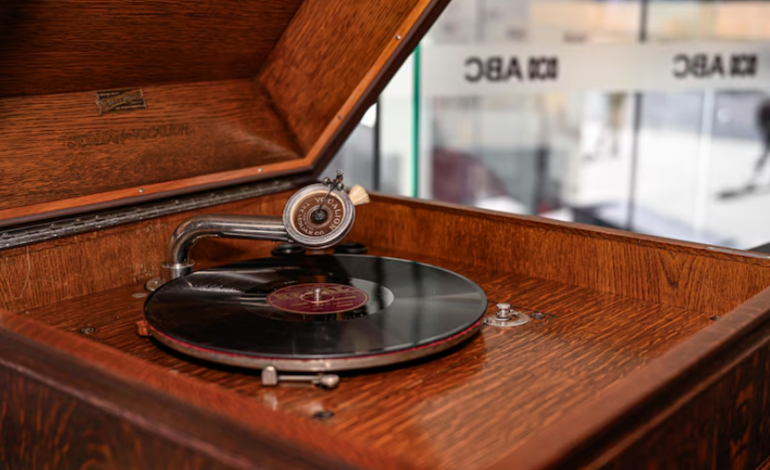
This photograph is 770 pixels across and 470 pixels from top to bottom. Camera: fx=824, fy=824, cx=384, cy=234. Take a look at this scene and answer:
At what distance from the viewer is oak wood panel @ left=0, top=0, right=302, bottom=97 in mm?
1250

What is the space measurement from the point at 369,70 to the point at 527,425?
97 cm

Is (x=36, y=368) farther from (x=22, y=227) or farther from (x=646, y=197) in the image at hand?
(x=646, y=197)

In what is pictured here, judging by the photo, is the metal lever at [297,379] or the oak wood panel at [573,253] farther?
the oak wood panel at [573,253]

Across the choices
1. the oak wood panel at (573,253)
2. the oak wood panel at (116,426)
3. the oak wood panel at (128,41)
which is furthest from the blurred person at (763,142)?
the oak wood panel at (116,426)

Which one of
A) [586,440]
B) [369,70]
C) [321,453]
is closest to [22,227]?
[369,70]

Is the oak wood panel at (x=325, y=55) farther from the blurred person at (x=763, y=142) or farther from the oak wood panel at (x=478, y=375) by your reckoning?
the blurred person at (x=763, y=142)

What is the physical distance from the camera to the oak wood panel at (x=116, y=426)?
0.75m

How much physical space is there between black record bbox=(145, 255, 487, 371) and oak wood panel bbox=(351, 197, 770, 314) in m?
0.23

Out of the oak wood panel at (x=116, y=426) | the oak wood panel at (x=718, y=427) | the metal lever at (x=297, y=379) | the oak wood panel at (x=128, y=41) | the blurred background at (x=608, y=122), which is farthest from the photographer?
the blurred background at (x=608, y=122)

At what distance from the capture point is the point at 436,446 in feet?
2.94

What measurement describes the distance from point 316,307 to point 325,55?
641 millimetres

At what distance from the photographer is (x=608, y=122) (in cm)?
491

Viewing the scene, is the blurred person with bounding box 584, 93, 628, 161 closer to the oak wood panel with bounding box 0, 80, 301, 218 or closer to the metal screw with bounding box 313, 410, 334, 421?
the oak wood panel with bounding box 0, 80, 301, 218

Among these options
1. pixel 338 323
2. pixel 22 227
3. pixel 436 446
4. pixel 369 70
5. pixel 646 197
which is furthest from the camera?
pixel 646 197
